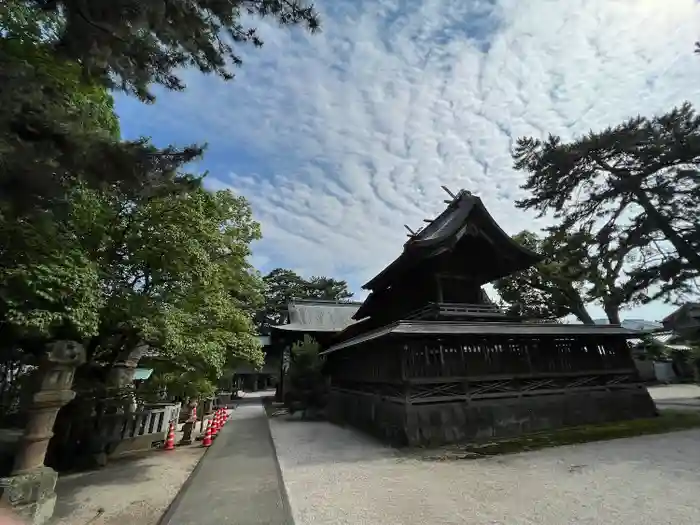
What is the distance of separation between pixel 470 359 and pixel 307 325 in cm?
1718

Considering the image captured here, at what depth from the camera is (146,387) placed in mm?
10484

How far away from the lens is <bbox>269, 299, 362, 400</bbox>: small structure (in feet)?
79.0

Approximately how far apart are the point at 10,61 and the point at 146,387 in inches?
358

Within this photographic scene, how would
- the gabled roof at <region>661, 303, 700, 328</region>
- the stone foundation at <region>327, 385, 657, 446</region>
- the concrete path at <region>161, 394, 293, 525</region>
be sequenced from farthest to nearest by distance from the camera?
the gabled roof at <region>661, 303, 700, 328</region> < the stone foundation at <region>327, 385, 657, 446</region> < the concrete path at <region>161, 394, 293, 525</region>

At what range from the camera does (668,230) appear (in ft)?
48.5

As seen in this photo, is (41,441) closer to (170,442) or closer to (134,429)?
(134,429)

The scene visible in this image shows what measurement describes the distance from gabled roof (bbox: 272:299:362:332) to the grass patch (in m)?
16.5

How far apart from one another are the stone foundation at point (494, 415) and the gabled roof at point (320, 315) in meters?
14.1

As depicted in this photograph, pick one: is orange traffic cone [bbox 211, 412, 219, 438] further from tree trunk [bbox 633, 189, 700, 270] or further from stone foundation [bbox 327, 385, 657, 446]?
tree trunk [bbox 633, 189, 700, 270]

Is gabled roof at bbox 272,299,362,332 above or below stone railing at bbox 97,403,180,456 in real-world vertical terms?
above

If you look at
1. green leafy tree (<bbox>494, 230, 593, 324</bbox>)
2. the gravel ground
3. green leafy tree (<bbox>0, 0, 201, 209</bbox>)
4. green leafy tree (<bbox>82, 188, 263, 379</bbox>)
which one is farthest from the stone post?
green leafy tree (<bbox>494, 230, 593, 324</bbox>)

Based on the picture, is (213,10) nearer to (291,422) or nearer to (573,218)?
(291,422)

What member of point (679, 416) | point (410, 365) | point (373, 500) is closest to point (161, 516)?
point (373, 500)

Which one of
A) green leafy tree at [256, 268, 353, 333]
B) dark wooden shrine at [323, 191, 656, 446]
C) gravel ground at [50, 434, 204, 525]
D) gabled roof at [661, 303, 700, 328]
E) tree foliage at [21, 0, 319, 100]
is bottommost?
gravel ground at [50, 434, 204, 525]
